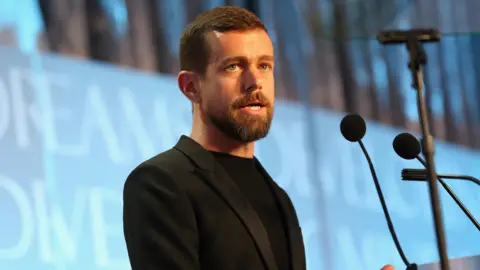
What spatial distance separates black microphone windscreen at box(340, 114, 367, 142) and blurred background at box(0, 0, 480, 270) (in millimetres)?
643

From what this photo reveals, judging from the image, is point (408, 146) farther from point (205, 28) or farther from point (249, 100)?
point (205, 28)

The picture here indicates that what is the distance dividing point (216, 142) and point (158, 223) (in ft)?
0.64

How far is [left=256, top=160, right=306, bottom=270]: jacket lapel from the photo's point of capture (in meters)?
1.05

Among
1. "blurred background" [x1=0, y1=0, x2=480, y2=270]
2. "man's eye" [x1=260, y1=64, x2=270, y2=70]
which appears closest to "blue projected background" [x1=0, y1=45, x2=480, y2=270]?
"blurred background" [x1=0, y1=0, x2=480, y2=270]

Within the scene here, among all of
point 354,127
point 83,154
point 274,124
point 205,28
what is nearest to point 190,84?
point 205,28

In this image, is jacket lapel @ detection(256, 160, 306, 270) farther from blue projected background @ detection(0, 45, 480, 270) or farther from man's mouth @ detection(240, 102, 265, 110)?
blue projected background @ detection(0, 45, 480, 270)

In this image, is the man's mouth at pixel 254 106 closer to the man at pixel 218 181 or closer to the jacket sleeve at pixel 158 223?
the man at pixel 218 181

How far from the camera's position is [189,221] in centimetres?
95

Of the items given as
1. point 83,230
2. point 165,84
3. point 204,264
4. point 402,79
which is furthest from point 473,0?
point 204,264

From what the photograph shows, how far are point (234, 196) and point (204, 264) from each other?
117 millimetres

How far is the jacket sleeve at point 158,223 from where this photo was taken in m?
0.92

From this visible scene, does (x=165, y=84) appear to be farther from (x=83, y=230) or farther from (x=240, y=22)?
(x=240, y=22)

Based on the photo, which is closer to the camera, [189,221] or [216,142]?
[189,221]

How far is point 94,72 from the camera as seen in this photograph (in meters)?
2.05
